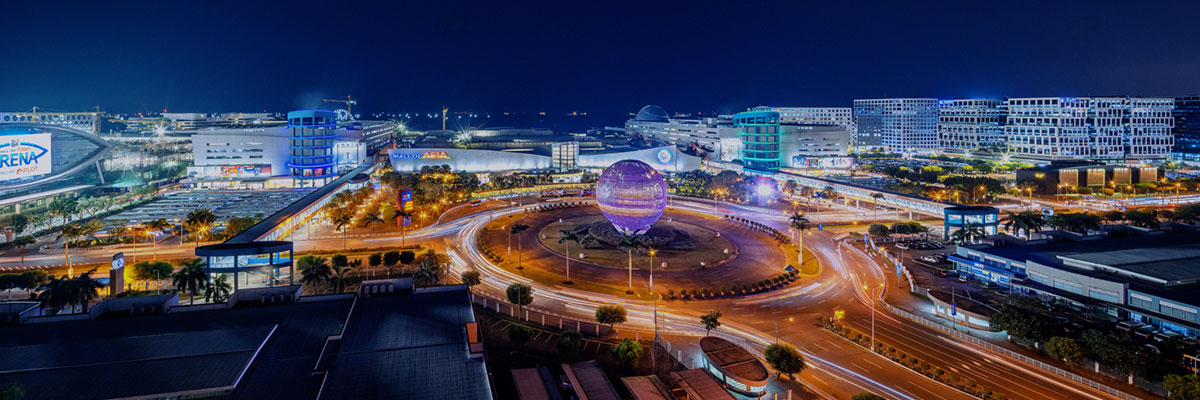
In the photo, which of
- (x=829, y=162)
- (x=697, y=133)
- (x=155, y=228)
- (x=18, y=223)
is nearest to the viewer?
(x=155, y=228)

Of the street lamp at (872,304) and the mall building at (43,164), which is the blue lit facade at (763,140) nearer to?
the street lamp at (872,304)

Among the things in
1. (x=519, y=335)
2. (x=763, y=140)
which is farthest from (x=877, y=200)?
(x=519, y=335)

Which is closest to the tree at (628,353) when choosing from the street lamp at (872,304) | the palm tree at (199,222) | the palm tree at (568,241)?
the street lamp at (872,304)

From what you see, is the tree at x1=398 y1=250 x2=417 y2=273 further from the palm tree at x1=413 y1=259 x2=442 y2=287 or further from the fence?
the fence

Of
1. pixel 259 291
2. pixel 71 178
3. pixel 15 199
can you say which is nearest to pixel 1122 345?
pixel 259 291

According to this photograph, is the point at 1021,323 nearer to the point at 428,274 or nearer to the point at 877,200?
the point at 428,274

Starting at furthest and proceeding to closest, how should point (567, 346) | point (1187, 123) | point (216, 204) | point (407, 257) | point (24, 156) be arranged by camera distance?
1. point (1187, 123)
2. point (216, 204)
3. point (24, 156)
4. point (407, 257)
5. point (567, 346)

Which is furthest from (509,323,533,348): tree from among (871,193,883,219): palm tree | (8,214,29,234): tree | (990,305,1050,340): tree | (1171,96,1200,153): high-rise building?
(1171,96,1200,153): high-rise building
